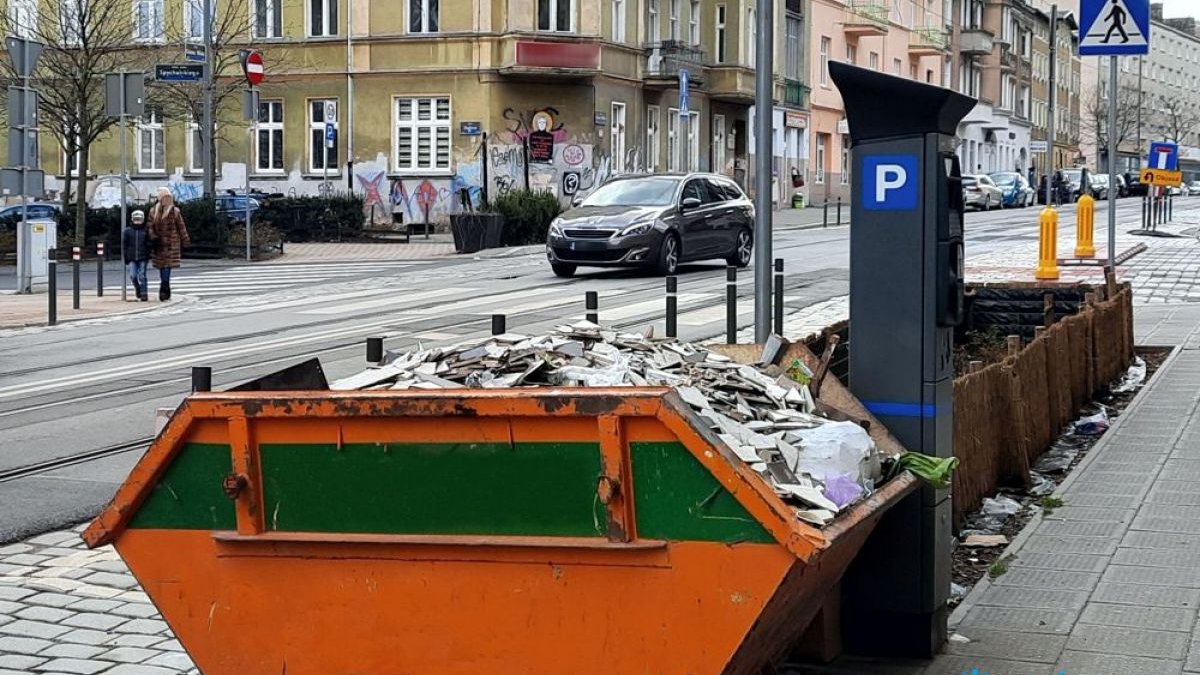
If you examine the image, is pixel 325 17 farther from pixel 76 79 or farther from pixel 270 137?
pixel 76 79

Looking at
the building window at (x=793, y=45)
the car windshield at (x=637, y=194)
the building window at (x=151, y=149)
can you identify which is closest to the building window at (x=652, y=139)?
the building window at (x=793, y=45)

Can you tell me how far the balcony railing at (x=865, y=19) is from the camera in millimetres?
64938

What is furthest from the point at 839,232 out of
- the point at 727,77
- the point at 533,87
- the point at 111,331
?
the point at 111,331

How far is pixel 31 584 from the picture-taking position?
7.07 m


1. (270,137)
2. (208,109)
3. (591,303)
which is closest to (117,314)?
(591,303)

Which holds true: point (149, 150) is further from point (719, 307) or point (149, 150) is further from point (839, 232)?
point (719, 307)

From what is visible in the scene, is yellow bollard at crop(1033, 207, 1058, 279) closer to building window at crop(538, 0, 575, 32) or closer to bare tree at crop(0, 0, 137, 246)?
bare tree at crop(0, 0, 137, 246)

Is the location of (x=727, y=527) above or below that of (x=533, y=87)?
below

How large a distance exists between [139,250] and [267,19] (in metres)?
22.7

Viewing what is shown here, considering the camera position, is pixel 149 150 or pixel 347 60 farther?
pixel 149 150

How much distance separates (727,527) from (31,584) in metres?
4.11

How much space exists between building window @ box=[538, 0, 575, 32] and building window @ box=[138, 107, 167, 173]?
12087 mm

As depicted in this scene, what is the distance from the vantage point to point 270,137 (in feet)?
147

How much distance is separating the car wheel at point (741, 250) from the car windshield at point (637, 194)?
1.74 meters
